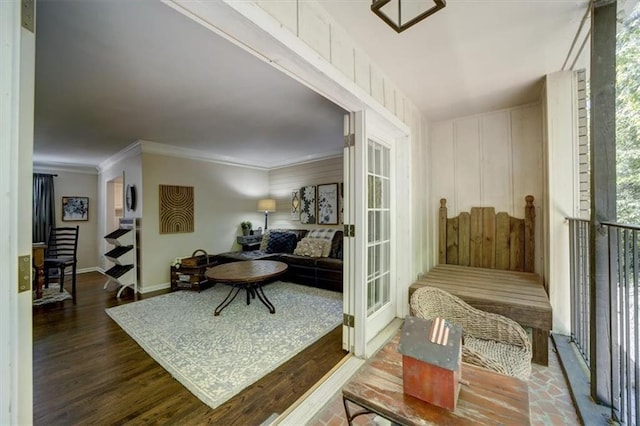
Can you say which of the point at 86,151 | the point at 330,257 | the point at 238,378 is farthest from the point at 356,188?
the point at 86,151

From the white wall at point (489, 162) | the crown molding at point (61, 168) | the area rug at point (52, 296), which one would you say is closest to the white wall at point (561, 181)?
the white wall at point (489, 162)

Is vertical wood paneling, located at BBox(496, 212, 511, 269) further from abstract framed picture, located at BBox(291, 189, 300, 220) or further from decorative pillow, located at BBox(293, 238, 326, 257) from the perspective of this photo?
abstract framed picture, located at BBox(291, 189, 300, 220)

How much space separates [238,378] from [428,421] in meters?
1.52

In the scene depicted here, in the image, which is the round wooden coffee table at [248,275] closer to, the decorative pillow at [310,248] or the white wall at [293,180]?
the decorative pillow at [310,248]

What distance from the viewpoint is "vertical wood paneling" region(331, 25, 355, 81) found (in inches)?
65.9

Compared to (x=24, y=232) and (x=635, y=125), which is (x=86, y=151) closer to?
(x=24, y=232)

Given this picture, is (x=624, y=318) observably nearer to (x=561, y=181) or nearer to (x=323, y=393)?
(x=561, y=181)

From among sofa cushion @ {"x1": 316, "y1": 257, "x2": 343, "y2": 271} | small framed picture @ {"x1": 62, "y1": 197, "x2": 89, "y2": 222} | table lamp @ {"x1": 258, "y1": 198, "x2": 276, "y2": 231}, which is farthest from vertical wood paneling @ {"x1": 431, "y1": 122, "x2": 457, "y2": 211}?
small framed picture @ {"x1": 62, "y1": 197, "x2": 89, "y2": 222}

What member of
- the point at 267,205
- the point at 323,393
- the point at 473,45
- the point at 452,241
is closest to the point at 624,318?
the point at 323,393

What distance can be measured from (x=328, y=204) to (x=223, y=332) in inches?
121

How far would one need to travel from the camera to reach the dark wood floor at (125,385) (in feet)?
5.31

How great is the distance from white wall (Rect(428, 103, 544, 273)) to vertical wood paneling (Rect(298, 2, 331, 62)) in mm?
2558

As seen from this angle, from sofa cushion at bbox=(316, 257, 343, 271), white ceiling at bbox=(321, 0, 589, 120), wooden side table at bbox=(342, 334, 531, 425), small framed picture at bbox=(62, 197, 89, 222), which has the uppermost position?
white ceiling at bbox=(321, 0, 589, 120)

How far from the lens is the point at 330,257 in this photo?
14.6 ft
